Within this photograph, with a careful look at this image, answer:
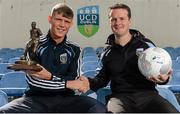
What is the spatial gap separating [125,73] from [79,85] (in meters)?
0.39

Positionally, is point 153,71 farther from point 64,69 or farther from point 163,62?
point 64,69

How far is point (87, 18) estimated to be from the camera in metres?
11.0

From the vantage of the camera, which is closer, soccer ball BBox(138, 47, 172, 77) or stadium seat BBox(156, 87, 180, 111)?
soccer ball BBox(138, 47, 172, 77)

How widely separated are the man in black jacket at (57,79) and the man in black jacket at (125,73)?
0.19m

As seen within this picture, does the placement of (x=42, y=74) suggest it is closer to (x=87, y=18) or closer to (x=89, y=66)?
(x=89, y=66)

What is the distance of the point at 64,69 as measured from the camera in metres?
3.34

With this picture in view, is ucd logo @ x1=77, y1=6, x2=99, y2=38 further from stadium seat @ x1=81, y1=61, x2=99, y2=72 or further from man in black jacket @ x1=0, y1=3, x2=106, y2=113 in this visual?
man in black jacket @ x1=0, y1=3, x2=106, y2=113

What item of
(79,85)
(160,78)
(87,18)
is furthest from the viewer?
(87,18)

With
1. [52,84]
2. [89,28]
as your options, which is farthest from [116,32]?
[89,28]

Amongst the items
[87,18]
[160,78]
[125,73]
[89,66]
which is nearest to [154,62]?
[160,78]

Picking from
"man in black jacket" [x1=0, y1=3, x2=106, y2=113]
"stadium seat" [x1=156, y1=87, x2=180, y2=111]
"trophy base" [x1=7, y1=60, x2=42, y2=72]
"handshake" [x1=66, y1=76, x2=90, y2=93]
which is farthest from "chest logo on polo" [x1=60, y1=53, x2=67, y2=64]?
"stadium seat" [x1=156, y1=87, x2=180, y2=111]

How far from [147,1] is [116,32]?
783 cm

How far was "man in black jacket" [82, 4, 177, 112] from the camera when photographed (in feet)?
10.6

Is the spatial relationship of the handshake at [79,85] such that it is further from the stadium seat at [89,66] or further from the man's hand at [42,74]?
the stadium seat at [89,66]
